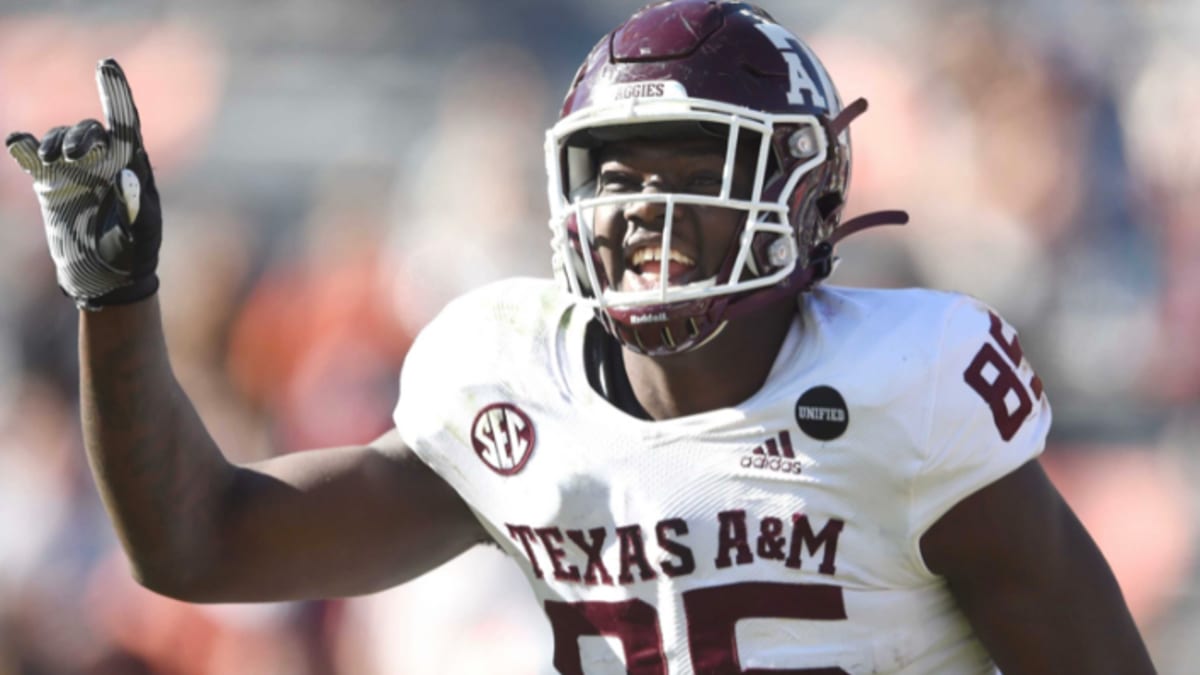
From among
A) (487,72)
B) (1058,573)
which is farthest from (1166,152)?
(1058,573)

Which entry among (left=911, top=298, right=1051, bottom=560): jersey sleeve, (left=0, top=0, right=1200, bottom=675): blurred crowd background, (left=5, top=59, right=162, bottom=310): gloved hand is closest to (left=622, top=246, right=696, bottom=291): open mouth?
(left=911, top=298, right=1051, bottom=560): jersey sleeve

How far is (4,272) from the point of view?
4.36 m

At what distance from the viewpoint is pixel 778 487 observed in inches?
66.7

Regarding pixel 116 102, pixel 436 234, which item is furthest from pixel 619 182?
pixel 436 234

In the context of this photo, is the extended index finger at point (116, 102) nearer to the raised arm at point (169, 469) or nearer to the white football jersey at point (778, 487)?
the raised arm at point (169, 469)

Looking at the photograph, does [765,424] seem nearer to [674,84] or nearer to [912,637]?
[912,637]

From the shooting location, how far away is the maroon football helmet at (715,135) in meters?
1.69

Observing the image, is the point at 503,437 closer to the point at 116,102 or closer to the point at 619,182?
the point at 619,182

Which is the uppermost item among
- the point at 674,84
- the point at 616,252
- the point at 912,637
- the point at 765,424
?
the point at 674,84

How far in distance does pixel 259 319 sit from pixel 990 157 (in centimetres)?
186

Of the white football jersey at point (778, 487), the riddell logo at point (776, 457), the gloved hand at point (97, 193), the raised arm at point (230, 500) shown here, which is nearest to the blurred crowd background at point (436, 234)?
the raised arm at point (230, 500)

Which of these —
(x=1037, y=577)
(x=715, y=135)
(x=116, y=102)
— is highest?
(x=116, y=102)

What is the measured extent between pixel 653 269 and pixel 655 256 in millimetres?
15

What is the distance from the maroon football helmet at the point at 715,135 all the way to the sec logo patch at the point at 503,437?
6.7 inches
